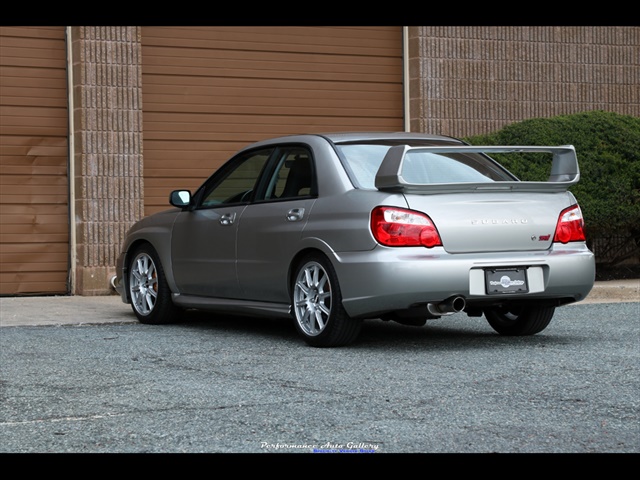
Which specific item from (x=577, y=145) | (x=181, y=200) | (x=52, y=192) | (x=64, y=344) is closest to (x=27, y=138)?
(x=52, y=192)

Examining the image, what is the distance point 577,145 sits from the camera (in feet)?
42.4

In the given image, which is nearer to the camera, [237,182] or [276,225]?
[276,225]

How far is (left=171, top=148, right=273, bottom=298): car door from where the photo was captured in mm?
8812

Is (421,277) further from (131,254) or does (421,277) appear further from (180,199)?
(131,254)

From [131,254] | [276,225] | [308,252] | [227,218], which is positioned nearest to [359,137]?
[276,225]

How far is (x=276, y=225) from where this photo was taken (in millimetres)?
8289

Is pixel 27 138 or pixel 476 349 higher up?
pixel 27 138

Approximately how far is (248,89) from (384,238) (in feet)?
22.0

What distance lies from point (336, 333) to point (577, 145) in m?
6.16

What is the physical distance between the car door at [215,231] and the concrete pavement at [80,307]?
0.96 metres

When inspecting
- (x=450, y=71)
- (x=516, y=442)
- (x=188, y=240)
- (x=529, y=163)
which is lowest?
(x=516, y=442)

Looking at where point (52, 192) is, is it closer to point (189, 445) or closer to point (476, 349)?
point (476, 349)

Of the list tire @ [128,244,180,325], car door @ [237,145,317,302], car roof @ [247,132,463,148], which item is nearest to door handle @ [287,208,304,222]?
car door @ [237,145,317,302]
